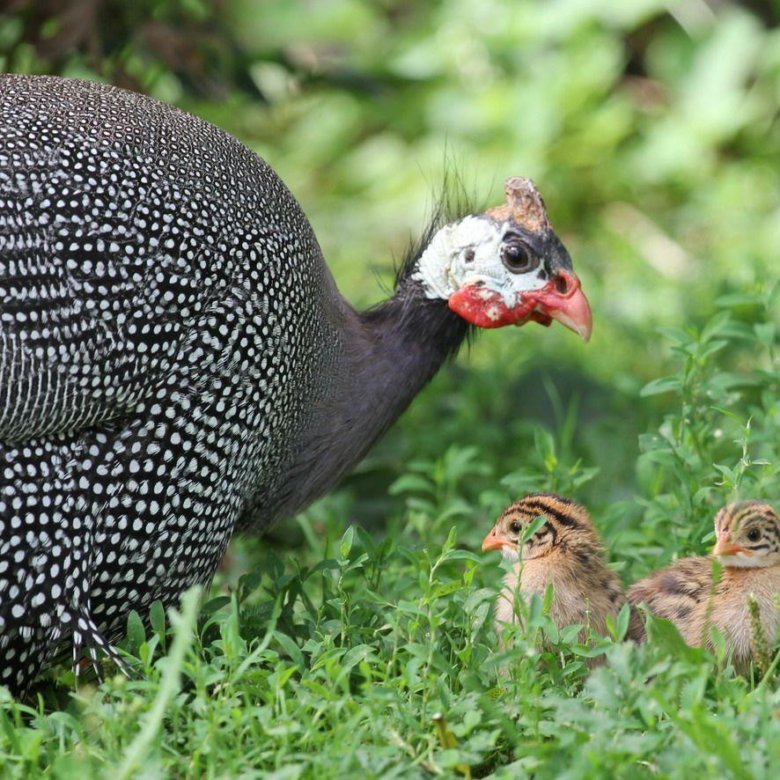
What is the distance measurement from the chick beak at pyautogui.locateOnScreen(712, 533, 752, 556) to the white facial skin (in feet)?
2.65

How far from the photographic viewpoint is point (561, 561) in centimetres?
296

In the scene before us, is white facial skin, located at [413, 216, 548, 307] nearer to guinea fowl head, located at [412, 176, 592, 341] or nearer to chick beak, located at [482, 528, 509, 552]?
guinea fowl head, located at [412, 176, 592, 341]

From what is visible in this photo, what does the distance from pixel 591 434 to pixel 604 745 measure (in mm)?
2168

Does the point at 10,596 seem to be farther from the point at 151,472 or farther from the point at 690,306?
the point at 690,306

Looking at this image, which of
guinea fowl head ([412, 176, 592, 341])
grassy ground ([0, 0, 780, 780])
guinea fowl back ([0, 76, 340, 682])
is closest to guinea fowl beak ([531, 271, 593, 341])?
guinea fowl head ([412, 176, 592, 341])

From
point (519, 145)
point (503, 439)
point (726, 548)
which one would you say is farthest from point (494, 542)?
point (519, 145)

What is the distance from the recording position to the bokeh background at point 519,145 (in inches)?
164

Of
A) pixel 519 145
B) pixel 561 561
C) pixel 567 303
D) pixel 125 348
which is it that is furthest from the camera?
pixel 519 145

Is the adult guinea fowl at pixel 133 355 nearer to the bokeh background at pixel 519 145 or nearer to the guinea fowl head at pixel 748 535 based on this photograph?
the bokeh background at pixel 519 145

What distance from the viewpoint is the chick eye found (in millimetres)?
3314

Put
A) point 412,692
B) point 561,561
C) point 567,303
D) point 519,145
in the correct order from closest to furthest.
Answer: point 412,692 < point 561,561 < point 567,303 < point 519,145

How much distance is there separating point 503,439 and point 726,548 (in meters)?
1.69

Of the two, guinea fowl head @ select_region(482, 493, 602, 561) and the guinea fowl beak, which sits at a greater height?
the guinea fowl beak

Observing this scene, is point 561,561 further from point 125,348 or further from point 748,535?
point 125,348
